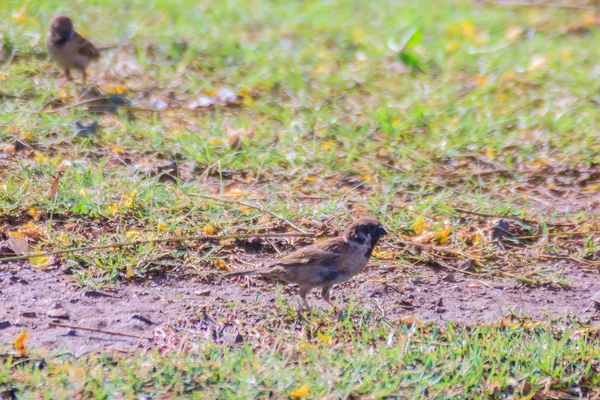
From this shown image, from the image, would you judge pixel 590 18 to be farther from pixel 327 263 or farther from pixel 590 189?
pixel 327 263

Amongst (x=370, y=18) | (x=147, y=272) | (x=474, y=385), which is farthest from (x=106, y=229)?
(x=370, y=18)

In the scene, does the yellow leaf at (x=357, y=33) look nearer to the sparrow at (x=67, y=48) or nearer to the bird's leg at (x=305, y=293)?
the sparrow at (x=67, y=48)

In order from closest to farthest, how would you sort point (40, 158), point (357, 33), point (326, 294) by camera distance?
point (326, 294) < point (40, 158) < point (357, 33)

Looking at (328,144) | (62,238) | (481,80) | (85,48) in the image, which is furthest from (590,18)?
(62,238)

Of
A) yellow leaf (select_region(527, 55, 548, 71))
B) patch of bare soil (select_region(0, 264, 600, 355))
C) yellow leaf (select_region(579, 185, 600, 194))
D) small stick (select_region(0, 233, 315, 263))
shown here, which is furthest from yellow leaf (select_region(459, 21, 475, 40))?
small stick (select_region(0, 233, 315, 263))

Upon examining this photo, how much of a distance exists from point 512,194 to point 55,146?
345 centimetres

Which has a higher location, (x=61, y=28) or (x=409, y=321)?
(x=61, y=28)

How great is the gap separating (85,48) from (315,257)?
3779mm

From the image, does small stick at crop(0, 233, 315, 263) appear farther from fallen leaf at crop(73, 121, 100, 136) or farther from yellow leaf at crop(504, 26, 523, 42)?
yellow leaf at crop(504, 26, 523, 42)

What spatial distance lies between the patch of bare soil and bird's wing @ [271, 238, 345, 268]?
0.26 metres

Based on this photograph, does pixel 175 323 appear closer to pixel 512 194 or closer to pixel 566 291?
pixel 566 291

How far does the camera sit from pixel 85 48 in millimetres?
7918

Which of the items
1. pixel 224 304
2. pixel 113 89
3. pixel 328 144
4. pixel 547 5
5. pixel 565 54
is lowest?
pixel 224 304

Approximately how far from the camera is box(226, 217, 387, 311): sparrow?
5.07 metres
